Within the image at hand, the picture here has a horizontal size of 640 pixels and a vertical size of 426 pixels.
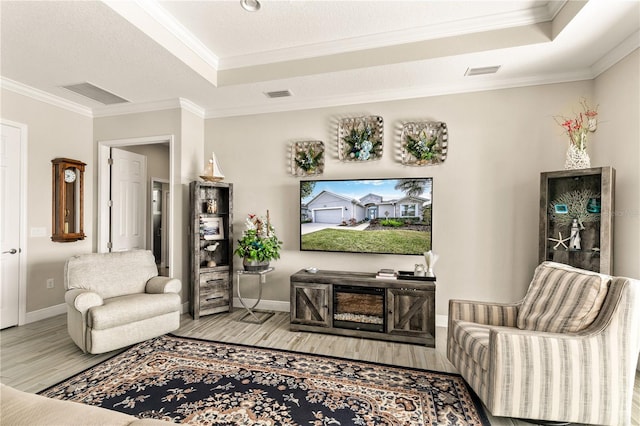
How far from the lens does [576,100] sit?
10.7 ft

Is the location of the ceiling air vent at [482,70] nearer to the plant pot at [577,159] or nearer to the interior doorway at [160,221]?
the plant pot at [577,159]

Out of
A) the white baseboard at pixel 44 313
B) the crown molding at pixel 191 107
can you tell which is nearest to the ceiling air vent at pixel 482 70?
the crown molding at pixel 191 107

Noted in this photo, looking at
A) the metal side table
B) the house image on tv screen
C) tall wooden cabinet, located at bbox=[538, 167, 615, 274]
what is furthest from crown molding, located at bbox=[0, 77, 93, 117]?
tall wooden cabinet, located at bbox=[538, 167, 615, 274]

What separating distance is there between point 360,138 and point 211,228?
7.22ft

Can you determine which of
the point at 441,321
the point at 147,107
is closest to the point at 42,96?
the point at 147,107

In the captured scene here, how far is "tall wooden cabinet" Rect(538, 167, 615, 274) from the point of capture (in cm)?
267

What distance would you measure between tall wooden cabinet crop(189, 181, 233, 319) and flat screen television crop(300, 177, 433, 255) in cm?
107

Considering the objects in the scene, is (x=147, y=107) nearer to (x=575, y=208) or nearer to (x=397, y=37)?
(x=397, y=37)

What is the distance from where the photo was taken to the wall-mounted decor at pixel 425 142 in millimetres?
3598

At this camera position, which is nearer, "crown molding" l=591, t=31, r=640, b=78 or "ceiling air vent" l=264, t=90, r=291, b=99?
"crown molding" l=591, t=31, r=640, b=78

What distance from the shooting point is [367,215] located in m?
3.70

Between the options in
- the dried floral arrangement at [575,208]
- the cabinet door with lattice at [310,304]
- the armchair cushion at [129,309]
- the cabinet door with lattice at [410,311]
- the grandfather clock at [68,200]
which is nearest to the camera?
the armchair cushion at [129,309]

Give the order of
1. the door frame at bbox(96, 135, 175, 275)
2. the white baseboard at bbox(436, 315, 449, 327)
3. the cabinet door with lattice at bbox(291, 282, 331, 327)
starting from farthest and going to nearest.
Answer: the door frame at bbox(96, 135, 175, 275) → the white baseboard at bbox(436, 315, 449, 327) → the cabinet door with lattice at bbox(291, 282, 331, 327)

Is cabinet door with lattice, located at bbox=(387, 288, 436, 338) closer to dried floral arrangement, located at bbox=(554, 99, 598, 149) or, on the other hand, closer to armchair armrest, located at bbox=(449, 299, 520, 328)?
armchair armrest, located at bbox=(449, 299, 520, 328)
